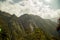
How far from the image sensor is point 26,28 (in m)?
9.34

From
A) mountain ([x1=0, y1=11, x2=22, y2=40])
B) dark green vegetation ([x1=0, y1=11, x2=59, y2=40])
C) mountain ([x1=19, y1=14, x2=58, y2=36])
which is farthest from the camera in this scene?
mountain ([x1=19, y1=14, x2=58, y2=36])

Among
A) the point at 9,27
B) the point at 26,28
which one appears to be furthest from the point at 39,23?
the point at 9,27

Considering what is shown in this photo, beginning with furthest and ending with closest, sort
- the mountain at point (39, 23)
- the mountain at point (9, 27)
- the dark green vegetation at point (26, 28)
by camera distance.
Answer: the mountain at point (39, 23), the dark green vegetation at point (26, 28), the mountain at point (9, 27)

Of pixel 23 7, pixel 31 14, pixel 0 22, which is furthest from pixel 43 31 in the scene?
pixel 0 22

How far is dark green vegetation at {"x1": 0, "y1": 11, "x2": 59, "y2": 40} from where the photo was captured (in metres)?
8.99

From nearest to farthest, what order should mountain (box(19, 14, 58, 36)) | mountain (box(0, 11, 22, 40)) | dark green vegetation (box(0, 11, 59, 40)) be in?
mountain (box(0, 11, 22, 40)) < dark green vegetation (box(0, 11, 59, 40)) < mountain (box(19, 14, 58, 36))

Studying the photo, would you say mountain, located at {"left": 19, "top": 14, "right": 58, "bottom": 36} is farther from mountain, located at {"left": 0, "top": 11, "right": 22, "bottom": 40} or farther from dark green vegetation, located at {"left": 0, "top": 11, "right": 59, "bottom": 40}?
mountain, located at {"left": 0, "top": 11, "right": 22, "bottom": 40}

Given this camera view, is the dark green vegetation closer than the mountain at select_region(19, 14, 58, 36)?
Yes

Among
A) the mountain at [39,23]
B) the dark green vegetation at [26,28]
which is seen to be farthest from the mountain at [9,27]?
the mountain at [39,23]

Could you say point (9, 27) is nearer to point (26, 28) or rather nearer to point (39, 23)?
point (26, 28)

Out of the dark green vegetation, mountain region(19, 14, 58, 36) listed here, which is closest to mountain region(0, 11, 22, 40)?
the dark green vegetation

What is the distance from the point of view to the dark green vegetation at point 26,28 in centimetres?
899

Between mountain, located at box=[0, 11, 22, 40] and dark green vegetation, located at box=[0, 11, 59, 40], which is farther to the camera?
dark green vegetation, located at box=[0, 11, 59, 40]

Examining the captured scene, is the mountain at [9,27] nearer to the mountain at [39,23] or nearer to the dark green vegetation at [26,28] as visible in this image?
the dark green vegetation at [26,28]
